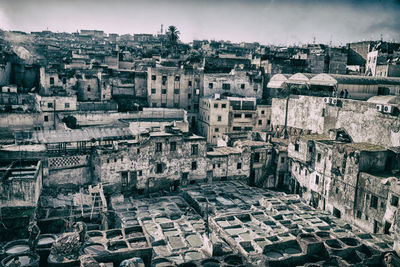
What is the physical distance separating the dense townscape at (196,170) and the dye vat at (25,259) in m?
0.11

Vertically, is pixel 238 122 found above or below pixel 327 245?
above

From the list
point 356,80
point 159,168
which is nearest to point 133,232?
point 159,168

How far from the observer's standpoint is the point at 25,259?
21.5 metres

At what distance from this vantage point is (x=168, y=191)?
38.9m

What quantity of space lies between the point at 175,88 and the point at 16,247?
1476 inches

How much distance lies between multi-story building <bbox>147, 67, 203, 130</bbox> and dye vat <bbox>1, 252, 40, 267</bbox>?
35.6 meters

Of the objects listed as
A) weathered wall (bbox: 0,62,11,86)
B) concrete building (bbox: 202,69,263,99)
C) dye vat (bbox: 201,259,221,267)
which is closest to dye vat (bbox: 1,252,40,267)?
dye vat (bbox: 201,259,221,267)

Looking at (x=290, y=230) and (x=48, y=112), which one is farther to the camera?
(x=48, y=112)

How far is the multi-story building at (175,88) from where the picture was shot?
55625 millimetres

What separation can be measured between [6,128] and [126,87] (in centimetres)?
2033

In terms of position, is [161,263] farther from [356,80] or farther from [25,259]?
[356,80]

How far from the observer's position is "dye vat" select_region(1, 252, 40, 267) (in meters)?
20.8

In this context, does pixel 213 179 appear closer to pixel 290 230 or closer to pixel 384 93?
pixel 290 230

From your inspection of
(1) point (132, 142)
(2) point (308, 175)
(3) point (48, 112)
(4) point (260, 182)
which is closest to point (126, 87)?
(3) point (48, 112)
